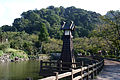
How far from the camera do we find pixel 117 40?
1862cm

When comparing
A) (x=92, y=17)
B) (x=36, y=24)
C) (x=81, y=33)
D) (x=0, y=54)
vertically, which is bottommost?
(x=0, y=54)

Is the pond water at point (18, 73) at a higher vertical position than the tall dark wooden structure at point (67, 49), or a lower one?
lower

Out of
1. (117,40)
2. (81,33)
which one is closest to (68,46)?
(117,40)

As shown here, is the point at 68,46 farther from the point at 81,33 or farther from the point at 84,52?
the point at 81,33

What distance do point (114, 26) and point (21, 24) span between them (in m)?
56.8

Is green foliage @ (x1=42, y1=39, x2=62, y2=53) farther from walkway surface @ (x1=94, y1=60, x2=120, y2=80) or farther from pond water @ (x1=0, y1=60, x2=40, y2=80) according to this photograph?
walkway surface @ (x1=94, y1=60, x2=120, y2=80)

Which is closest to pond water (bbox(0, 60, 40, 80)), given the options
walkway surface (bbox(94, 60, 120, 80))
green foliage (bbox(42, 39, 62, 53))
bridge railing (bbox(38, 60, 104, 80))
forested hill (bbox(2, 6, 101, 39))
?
walkway surface (bbox(94, 60, 120, 80))

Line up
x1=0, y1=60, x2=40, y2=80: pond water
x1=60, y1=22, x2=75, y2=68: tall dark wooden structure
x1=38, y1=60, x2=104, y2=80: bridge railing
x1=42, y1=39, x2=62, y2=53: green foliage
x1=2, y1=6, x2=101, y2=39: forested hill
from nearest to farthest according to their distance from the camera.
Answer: x1=38, y1=60, x2=104, y2=80: bridge railing
x1=0, y1=60, x2=40, y2=80: pond water
x1=60, y1=22, x2=75, y2=68: tall dark wooden structure
x1=42, y1=39, x2=62, y2=53: green foliage
x1=2, y1=6, x2=101, y2=39: forested hill

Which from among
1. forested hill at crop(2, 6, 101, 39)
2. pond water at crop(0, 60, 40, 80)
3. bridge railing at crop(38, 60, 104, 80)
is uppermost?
forested hill at crop(2, 6, 101, 39)

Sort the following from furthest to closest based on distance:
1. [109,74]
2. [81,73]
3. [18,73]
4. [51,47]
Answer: [51,47] → [18,73] → [109,74] → [81,73]

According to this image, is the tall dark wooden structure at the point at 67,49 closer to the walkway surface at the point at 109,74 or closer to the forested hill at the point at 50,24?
the walkway surface at the point at 109,74

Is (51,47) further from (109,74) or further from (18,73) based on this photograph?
(109,74)

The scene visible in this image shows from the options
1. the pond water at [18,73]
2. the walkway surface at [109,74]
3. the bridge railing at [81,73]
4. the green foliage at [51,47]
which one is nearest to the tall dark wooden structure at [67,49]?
the pond water at [18,73]

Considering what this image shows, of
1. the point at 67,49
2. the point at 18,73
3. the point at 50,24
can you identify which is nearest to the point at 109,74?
the point at 67,49
